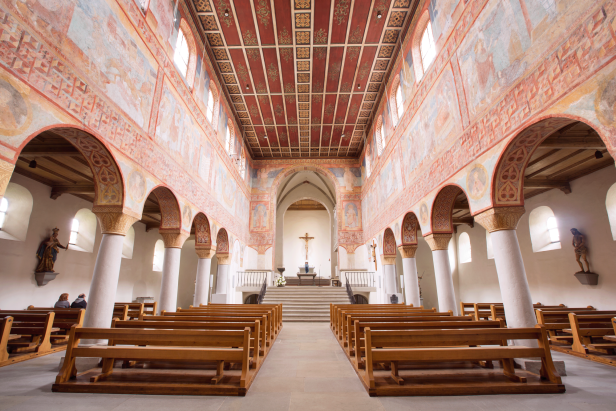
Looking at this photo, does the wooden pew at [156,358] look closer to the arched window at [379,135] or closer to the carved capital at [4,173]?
the carved capital at [4,173]

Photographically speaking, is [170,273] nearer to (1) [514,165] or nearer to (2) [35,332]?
(2) [35,332]

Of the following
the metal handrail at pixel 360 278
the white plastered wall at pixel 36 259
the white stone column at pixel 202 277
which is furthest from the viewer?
the metal handrail at pixel 360 278

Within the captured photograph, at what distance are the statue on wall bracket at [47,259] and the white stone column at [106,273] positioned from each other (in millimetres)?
6888

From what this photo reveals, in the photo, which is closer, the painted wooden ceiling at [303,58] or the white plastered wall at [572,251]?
the white plastered wall at [572,251]

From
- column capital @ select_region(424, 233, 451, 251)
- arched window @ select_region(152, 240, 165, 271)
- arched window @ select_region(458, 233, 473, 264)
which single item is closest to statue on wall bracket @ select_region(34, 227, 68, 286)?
arched window @ select_region(152, 240, 165, 271)

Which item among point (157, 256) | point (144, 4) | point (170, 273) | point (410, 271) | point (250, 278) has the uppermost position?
point (144, 4)

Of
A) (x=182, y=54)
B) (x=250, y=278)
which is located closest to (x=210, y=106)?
(x=182, y=54)

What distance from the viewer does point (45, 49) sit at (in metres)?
5.15

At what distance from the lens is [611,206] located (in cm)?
1084

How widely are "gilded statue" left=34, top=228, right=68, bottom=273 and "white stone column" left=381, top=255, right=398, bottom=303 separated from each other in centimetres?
1459

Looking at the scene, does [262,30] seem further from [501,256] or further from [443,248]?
[501,256]

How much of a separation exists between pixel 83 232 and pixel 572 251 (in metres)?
20.7

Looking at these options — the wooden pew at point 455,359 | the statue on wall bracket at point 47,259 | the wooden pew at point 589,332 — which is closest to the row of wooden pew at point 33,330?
the statue on wall bracket at point 47,259

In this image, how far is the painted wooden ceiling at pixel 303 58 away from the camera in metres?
11.6
